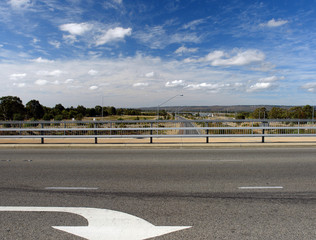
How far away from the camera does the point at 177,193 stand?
17.9ft

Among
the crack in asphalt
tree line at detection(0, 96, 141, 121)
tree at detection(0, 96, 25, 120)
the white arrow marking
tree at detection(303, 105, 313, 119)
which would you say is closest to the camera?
the white arrow marking

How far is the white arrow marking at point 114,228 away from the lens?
3.61m

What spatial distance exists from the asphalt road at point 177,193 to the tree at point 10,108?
5825 cm

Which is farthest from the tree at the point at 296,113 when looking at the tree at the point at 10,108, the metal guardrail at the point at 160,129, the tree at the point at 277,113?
the tree at the point at 10,108

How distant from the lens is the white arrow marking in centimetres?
361

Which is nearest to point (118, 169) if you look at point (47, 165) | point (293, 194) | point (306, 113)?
point (47, 165)

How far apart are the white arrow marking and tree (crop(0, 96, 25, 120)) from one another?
61477 mm

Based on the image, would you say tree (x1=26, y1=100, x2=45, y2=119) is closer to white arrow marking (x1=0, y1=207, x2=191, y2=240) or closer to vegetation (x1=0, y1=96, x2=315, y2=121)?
vegetation (x1=0, y1=96, x2=315, y2=121)

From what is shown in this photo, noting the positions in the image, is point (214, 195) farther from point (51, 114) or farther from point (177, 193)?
point (51, 114)

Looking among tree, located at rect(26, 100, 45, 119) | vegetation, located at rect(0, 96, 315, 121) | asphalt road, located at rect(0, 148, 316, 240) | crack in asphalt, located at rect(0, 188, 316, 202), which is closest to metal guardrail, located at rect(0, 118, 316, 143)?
asphalt road, located at rect(0, 148, 316, 240)

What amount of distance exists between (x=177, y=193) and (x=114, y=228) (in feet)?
6.53

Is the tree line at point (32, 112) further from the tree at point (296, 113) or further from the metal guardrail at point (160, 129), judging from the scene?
the tree at point (296, 113)

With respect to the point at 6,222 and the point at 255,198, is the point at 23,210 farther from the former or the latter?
the point at 255,198

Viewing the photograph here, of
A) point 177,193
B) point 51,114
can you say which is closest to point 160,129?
point 177,193
